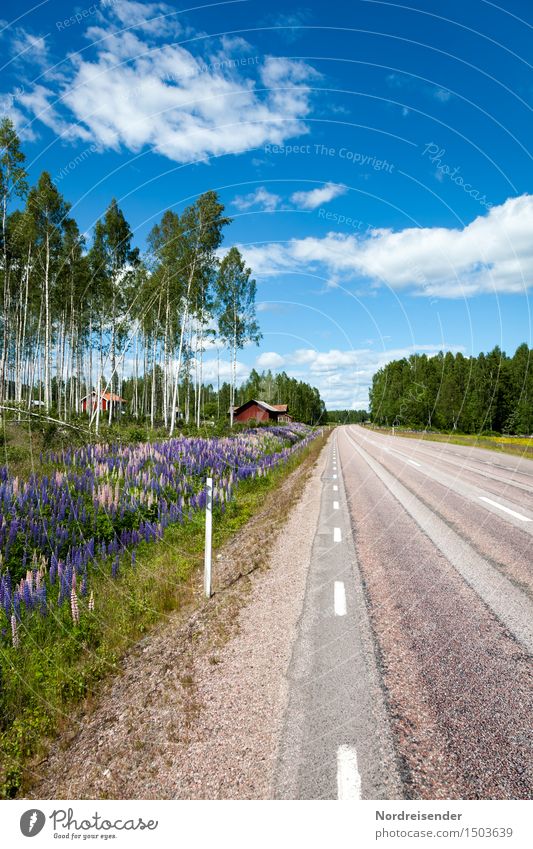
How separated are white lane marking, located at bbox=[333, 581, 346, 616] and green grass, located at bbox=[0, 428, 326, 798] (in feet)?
5.65

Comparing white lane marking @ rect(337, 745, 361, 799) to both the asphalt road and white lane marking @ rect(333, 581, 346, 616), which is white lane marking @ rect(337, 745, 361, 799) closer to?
the asphalt road

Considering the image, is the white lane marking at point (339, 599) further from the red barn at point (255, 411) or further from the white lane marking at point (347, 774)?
the red barn at point (255, 411)

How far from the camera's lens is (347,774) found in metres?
2.25

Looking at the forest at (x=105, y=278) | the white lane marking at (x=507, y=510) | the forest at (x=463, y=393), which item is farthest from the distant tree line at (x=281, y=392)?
the white lane marking at (x=507, y=510)

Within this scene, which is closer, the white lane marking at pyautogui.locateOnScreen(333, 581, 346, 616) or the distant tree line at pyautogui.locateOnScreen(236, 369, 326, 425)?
the white lane marking at pyautogui.locateOnScreen(333, 581, 346, 616)

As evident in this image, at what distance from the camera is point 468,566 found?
570 centimetres

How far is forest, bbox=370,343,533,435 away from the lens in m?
62.6

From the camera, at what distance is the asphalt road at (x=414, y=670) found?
90.0 inches

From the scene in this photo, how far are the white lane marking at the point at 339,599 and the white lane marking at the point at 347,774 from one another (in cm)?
195

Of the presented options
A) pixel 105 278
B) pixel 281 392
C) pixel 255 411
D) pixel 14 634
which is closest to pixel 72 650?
pixel 14 634

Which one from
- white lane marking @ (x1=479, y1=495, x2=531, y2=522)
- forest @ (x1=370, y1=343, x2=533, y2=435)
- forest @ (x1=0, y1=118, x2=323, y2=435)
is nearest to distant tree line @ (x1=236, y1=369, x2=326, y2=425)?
forest @ (x1=370, y1=343, x2=533, y2=435)

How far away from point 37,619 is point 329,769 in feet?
9.93
